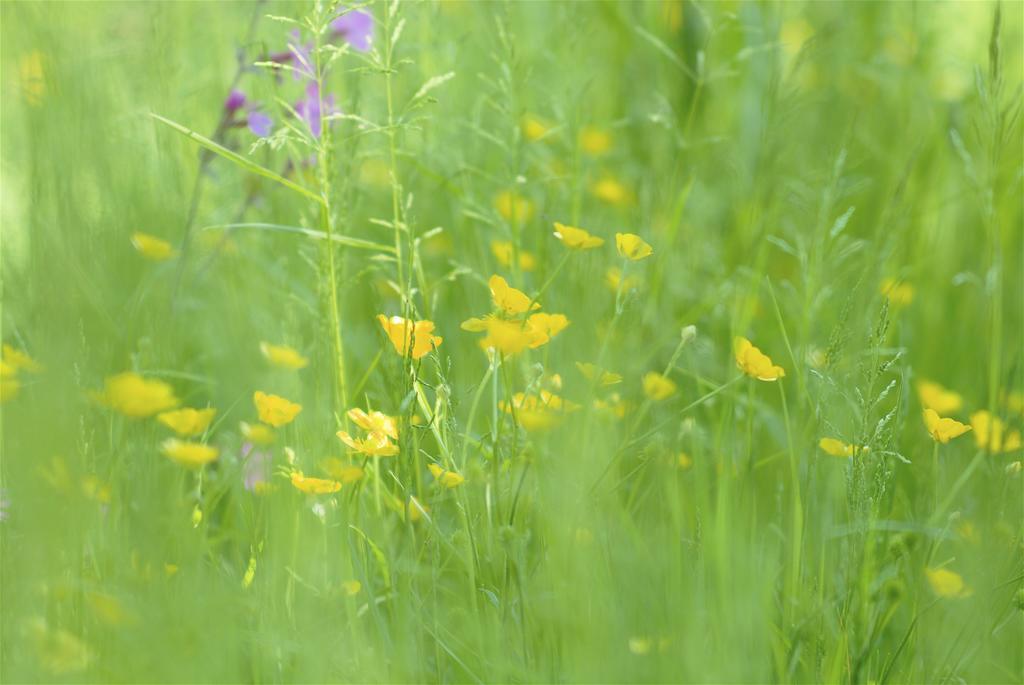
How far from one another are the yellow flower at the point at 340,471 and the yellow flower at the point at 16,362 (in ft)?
1.28

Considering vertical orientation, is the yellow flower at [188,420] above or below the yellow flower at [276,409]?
below

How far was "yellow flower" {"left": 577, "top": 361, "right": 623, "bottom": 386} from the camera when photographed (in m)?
1.34

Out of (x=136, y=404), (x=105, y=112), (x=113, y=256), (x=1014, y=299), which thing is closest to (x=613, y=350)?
(x=136, y=404)

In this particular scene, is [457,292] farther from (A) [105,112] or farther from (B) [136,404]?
(B) [136,404]

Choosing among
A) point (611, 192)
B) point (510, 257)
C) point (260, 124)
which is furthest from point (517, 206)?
point (260, 124)

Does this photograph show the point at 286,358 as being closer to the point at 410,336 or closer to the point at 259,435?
the point at 259,435

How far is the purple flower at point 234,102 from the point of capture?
1801mm

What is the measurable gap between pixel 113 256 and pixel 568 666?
987 millimetres

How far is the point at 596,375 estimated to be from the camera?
1.33 meters

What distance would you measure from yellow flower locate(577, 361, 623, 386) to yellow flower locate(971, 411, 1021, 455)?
1.72 feet

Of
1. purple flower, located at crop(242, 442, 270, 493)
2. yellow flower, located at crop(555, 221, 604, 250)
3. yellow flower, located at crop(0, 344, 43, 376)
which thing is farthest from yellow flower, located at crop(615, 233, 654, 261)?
yellow flower, located at crop(0, 344, 43, 376)

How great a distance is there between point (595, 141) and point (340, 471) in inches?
61.6

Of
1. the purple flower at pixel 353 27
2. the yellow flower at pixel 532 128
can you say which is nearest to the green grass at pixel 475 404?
the yellow flower at pixel 532 128

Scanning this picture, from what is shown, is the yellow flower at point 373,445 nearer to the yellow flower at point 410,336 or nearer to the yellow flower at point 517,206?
the yellow flower at point 410,336
